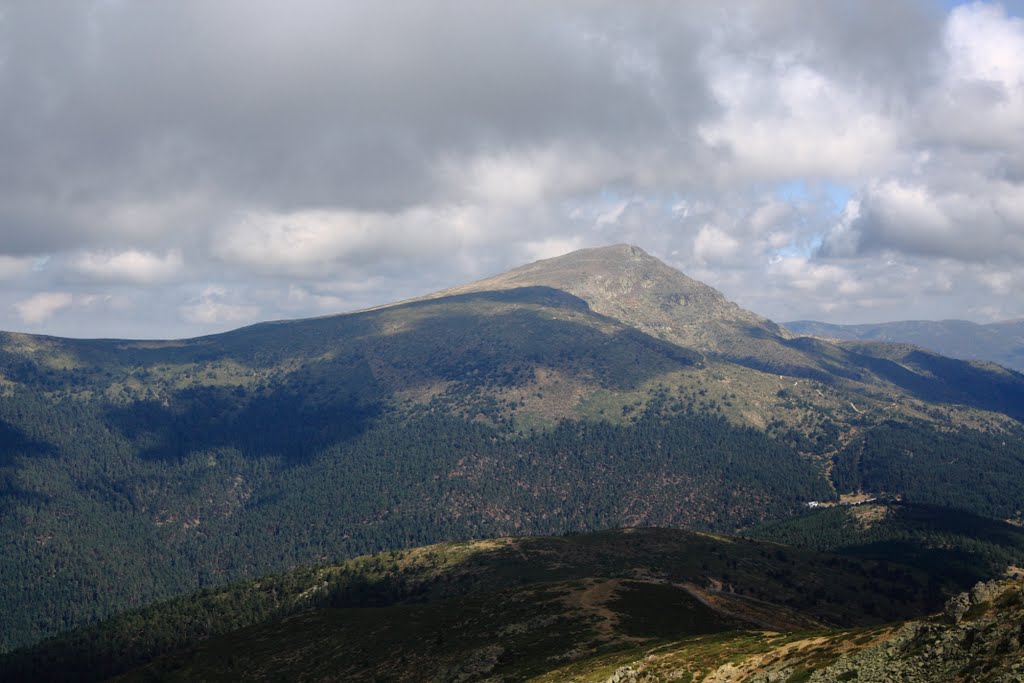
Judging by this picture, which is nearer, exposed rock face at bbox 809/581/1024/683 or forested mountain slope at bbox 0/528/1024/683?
exposed rock face at bbox 809/581/1024/683

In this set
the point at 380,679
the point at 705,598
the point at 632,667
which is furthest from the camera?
the point at 705,598

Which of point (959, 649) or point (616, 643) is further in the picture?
point (616, 643)

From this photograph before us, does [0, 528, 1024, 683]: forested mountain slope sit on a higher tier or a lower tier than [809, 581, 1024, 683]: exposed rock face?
lower

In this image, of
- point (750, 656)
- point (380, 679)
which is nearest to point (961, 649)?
point (750, 656)

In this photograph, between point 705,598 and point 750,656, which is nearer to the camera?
point 750,656

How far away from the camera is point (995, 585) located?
6744 cm

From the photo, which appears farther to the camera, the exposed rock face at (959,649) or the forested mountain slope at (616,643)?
the forested mountain slope at (616,643)

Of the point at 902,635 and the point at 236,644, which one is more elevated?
the point at 902,635

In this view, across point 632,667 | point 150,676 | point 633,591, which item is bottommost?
point 150,676

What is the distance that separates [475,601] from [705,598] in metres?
56.9

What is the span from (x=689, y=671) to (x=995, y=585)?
33.4 metres

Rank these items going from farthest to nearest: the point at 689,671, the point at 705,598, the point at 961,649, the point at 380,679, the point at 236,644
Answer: the point at 236,644 → the point at 705,598 → the point at 380,679 → the point at 689,671 → the point at 961,649

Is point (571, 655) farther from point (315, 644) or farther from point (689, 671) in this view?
point (315, 644)

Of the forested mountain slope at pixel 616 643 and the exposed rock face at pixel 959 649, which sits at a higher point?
the exposed rock face at pixel 959 649
